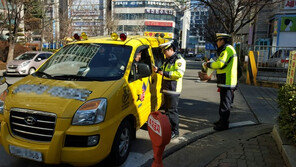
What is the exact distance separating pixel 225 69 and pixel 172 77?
118 cm

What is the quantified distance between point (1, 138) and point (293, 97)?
13.4 ft

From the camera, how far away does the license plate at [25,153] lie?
277 cm

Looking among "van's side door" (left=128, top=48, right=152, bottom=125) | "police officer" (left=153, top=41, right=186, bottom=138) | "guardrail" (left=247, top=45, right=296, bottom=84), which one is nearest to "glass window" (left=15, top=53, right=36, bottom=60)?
"van's side door" (left=128, top=48, right=152, bottom=125)

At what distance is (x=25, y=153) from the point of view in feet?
9.32

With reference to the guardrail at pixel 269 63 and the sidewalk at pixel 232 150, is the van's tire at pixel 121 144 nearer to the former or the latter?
the sidewalk at pixel 232 150

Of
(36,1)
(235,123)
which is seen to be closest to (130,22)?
(36,1)

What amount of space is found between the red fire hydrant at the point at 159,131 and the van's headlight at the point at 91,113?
0.87 metres

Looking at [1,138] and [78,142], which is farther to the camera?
[1,138]

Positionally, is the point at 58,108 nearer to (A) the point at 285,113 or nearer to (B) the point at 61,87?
(B) the point at 61,87

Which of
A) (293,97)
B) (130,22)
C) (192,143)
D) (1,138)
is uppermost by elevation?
(130,22)

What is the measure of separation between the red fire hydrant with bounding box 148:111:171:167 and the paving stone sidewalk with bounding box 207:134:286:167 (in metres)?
1.50

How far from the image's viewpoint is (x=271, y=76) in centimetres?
1109

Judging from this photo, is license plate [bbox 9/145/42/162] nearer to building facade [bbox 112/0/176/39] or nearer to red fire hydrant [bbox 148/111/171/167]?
red fire hydrant [bbox 148/111/171/167]

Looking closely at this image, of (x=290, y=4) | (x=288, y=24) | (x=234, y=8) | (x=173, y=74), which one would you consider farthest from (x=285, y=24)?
(x=173, y=74)
